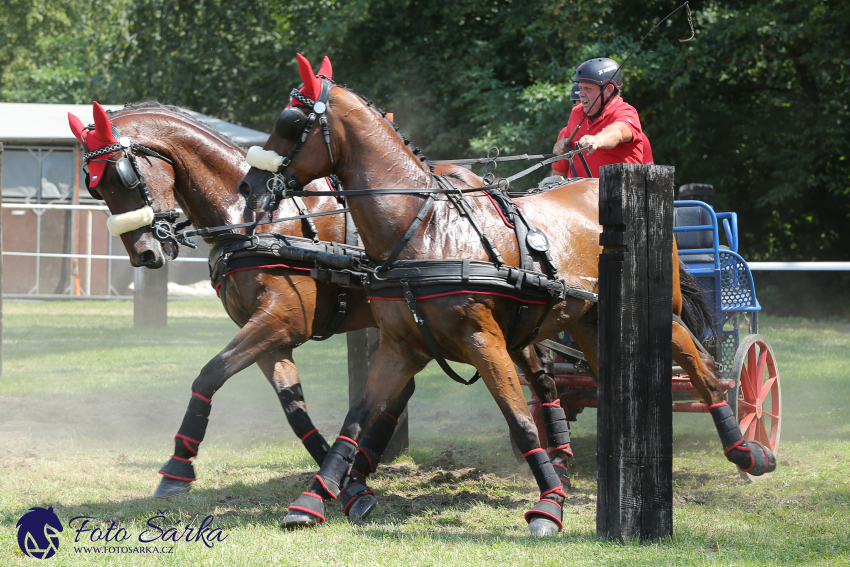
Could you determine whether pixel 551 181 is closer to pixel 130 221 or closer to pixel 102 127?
pixel 130 221

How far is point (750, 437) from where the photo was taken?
5.36 metres

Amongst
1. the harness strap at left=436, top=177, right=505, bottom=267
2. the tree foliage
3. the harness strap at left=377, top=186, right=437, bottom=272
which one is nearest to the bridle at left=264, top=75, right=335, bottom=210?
the harness strap at left=377, top=186, right=437, bottom=272

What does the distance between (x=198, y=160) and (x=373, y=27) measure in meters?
13.4

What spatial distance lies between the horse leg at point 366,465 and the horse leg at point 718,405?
1576 mm

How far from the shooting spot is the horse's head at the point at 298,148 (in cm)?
378

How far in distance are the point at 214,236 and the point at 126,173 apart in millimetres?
614

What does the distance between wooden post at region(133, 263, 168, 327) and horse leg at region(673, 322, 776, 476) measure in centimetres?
966

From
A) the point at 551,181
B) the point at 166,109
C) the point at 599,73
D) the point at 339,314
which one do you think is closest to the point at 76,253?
the point at 166,109

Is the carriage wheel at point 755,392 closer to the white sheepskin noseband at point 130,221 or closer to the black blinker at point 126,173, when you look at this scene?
the white sheepskin noseband at point 130,221

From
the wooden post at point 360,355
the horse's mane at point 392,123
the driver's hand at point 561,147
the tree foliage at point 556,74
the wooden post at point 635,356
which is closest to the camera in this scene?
the wooden post at point 635,356

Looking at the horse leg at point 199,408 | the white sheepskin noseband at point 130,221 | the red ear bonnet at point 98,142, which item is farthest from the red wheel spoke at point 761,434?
the red ear bonnet at point 98,142

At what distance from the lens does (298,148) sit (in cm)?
380

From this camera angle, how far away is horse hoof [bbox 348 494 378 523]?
162 inches

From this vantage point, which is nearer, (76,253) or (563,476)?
(563,476)
